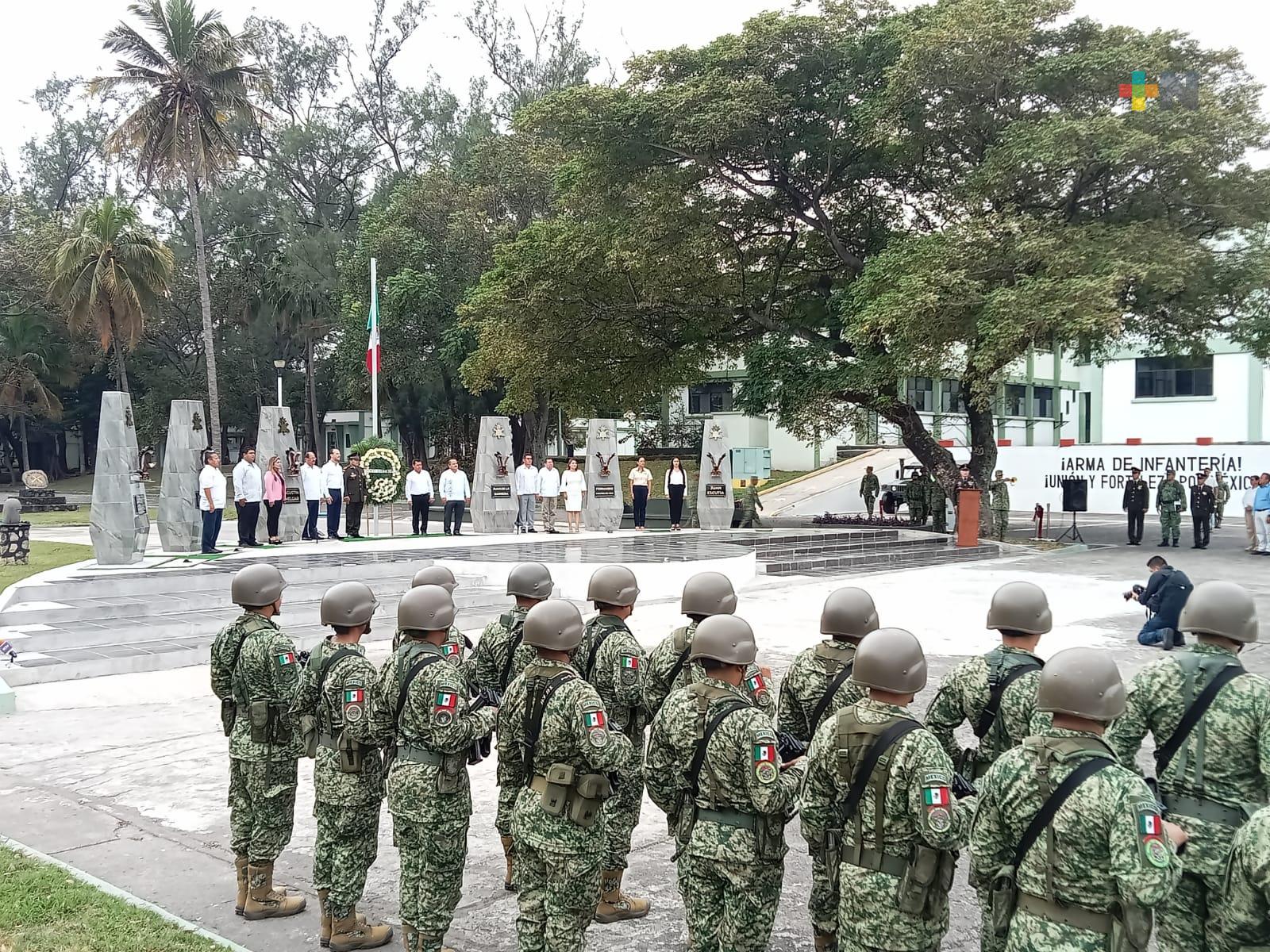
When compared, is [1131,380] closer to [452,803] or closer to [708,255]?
[708,255]

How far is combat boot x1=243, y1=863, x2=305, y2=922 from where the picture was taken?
5066mm

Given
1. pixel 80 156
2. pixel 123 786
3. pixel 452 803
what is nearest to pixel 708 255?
pixel 123 786

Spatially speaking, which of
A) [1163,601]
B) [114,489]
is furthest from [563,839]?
[114,489]

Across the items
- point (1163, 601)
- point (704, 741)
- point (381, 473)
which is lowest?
point (1163, 601)

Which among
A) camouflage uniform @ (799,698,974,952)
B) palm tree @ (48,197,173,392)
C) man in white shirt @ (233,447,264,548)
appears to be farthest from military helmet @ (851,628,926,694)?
palm tree @ (48,197,173,392)

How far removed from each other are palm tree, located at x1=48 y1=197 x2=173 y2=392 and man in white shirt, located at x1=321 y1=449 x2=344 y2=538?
19169mm

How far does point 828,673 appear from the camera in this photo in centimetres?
465

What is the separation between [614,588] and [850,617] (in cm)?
129

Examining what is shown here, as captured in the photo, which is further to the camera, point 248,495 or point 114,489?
point 248,495

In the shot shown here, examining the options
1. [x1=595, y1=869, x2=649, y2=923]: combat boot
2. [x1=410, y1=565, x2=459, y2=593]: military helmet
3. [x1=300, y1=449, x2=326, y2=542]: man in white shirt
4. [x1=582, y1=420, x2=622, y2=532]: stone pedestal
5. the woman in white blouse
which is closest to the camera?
[x1=595, y1=869, x2=649, y2=923]: combat boot

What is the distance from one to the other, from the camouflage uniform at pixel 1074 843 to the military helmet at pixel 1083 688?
9 centimetres

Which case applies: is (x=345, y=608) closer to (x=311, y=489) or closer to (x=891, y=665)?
(x=891, y=665)

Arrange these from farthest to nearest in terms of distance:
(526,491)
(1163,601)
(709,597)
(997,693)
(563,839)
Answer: (526,491) < (1163,601) < (709,597) < (997,693) < (563,839)

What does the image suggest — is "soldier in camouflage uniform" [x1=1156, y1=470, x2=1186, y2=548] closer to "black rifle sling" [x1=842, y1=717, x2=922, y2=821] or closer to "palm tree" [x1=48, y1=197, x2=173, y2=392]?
"black rifle sling" [x1=842, y1=717, x2=922, y2=821]
